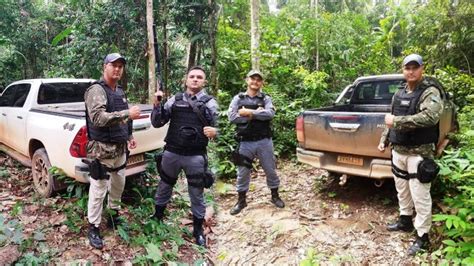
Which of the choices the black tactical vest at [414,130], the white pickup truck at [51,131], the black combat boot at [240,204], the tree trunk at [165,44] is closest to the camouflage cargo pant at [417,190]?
the black tactical vest at [414,130]

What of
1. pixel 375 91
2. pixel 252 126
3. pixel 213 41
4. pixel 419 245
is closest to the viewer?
pixel 419 245

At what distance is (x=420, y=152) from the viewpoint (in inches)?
142

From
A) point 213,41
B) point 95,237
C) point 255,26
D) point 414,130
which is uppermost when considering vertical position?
point 255,26

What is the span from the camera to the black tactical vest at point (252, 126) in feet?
14.6

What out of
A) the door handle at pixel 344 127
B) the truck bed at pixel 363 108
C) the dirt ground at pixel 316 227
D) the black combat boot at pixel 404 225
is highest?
the truck bed at pixel 363 108

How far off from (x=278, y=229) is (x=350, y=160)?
122 cm

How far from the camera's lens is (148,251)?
11.1 ft

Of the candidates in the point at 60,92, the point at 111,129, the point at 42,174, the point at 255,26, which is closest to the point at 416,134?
the point at 111,129

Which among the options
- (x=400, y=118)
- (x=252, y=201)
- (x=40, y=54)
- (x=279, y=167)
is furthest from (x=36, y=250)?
(x=40, y=54)

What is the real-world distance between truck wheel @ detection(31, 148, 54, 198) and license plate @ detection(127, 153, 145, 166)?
1.01 metres

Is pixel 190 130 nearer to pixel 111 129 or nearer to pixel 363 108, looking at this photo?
pixel 111 129

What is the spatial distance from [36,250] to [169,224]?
134 centimetres

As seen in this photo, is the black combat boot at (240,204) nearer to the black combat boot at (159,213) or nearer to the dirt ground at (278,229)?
the dirt ground at (278,229)

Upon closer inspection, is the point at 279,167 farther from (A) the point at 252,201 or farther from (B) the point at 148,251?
(B) the point at 148,251
